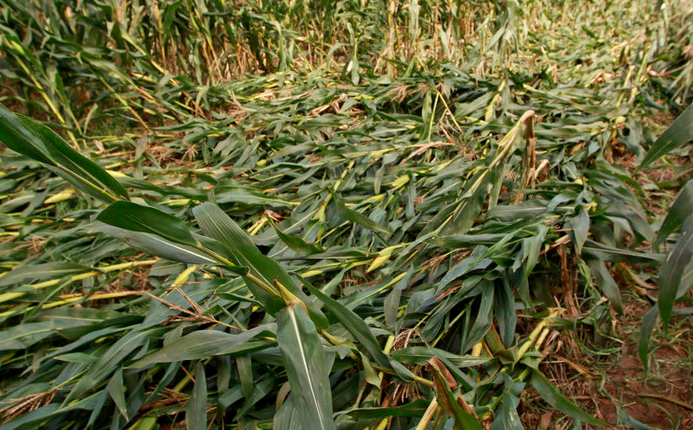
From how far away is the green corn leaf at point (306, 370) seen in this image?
1.73ft

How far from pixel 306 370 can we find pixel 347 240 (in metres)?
0.81

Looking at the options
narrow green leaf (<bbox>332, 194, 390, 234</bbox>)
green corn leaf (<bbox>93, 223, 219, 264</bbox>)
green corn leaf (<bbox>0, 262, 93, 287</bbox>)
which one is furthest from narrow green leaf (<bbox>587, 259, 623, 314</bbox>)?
green corn leaf (<bbox>0, 262, 93, 287</bbox>)

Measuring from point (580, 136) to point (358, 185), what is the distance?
94 cm

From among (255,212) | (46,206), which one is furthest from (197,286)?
(46,206)

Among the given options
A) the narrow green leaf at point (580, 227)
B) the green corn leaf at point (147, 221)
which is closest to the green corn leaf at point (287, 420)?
the green corn leaf at point (147, 221)

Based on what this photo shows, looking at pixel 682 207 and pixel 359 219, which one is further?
pixel 359 219

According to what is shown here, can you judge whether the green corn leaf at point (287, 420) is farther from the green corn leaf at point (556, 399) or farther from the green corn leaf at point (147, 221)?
the green corn leaf at point (556, 399)

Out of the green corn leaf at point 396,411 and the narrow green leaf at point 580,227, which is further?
the narrow green leaf at point 580,227

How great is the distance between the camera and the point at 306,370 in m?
0.55

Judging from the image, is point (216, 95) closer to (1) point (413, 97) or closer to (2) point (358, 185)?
(1) point (413, 97)

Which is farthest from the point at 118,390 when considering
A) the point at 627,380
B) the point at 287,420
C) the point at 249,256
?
the point at 627,380

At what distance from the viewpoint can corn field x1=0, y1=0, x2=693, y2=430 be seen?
679 millimetres

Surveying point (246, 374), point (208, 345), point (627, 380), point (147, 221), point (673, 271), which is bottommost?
point (627, 380)

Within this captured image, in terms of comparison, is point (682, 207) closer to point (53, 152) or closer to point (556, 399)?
point (556, 399)
